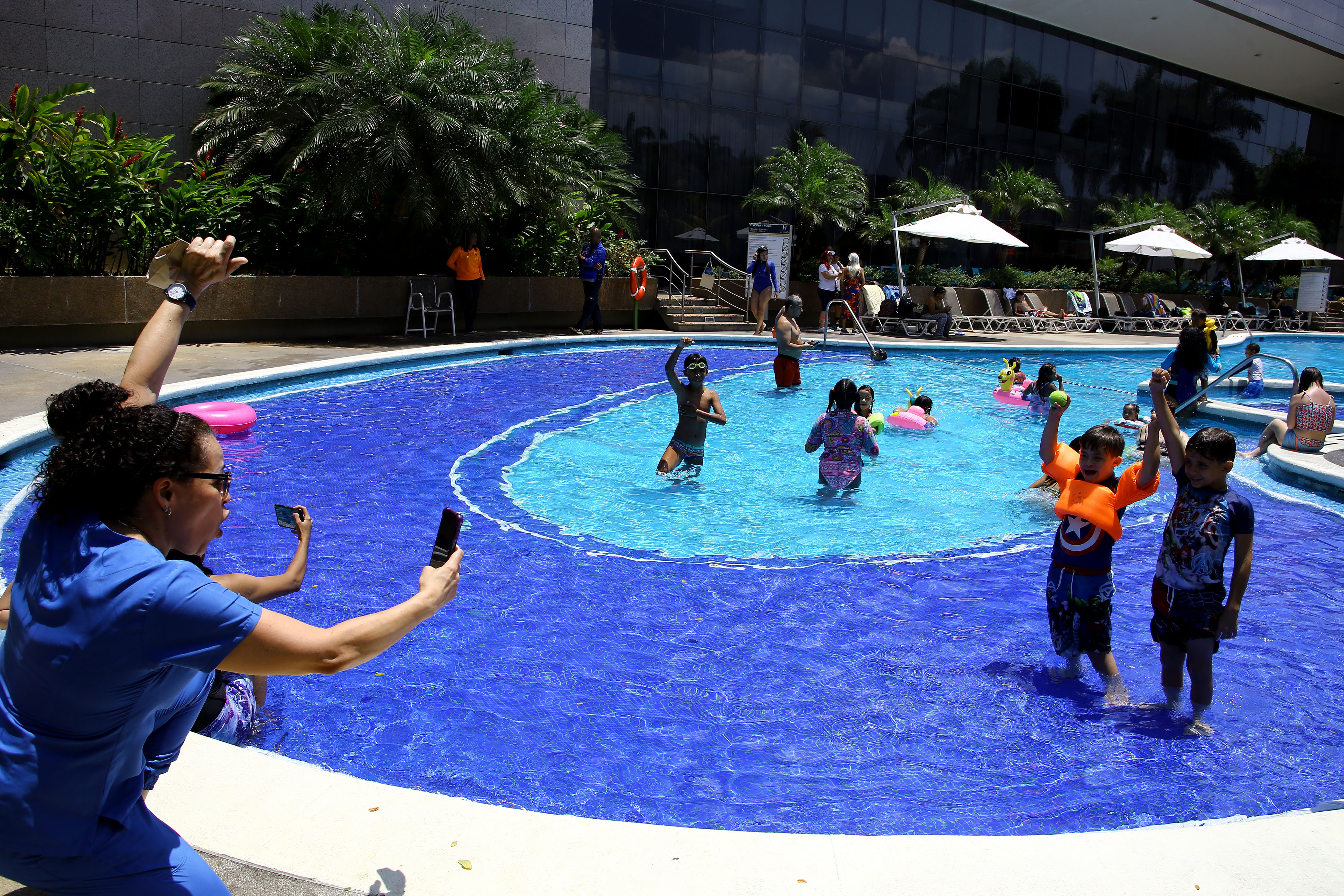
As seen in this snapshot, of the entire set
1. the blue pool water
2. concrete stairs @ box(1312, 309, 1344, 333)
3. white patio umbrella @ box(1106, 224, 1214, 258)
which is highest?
white patio umbrella @ box(1106, 224, 1214, 258)

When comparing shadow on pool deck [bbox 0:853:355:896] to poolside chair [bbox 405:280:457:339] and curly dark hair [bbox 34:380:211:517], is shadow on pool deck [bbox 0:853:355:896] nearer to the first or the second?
curly dark hair [bbox 34:380:211:517]

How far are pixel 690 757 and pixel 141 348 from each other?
107 inches

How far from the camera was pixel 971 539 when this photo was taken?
7691 mm

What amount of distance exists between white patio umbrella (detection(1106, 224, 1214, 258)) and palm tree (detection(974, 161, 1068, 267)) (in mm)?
4111

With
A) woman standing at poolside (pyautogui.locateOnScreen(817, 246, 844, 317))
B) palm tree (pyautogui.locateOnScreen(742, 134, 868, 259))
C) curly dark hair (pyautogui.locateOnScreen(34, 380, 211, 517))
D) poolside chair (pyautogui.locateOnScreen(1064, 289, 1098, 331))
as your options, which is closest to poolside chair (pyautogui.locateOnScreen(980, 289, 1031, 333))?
poolside chair (pyautogui.locateOnScreen(1064, 289, 1098, 331))

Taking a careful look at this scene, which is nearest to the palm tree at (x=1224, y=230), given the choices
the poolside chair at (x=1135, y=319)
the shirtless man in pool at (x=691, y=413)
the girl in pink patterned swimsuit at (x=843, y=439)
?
the poolside chair at (x=1135, y=319)

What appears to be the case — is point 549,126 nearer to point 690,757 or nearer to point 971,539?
point 971,539

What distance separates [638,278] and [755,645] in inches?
636

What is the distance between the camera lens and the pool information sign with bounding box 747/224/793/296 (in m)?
22.8

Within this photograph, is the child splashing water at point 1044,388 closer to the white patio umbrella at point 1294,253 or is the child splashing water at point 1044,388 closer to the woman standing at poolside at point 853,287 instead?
the woman standing at poolside at point 853,287

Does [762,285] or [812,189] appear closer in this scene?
[762,285]

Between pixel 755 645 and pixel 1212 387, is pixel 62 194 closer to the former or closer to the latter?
pixel 755 645

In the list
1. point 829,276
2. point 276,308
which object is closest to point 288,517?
point 276,308

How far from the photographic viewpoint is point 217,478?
2.04 meters
